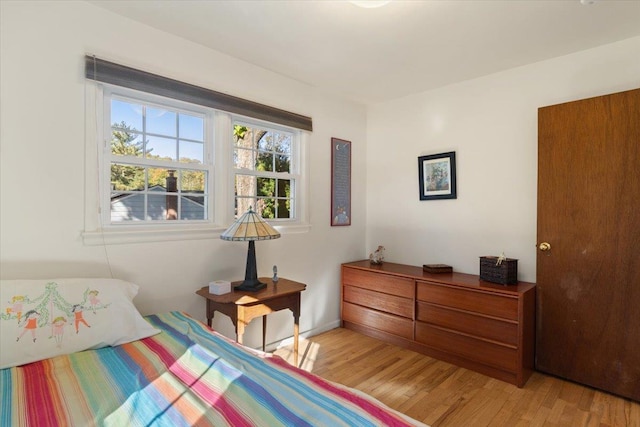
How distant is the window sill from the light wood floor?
1.23 m

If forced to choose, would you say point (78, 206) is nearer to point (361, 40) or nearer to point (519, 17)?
point (361, 40)

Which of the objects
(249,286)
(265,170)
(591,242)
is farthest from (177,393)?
(591,242)

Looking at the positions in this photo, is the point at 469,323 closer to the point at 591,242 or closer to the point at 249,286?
the point at 591,242

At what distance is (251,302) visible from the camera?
213cm

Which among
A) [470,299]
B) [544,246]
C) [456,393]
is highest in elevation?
[544,246]

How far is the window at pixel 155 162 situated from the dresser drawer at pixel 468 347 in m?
2.08

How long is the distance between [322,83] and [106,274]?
2370 millimetres

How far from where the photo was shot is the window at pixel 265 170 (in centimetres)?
281

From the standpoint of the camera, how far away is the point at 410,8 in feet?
6.50

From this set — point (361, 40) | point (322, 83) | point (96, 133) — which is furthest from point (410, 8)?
point (96, 133)

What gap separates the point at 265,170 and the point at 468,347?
7.24 feet

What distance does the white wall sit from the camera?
2561mm

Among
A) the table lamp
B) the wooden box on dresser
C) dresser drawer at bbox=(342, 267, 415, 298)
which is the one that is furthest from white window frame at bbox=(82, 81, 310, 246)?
the wooden box on dresser

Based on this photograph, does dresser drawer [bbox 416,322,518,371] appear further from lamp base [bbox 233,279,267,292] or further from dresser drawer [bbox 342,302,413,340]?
lamp base [bbox 233,279,267,292]
